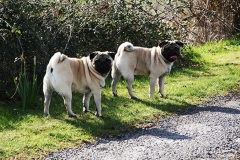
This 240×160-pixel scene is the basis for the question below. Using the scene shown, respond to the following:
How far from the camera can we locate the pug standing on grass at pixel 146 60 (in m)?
10.4

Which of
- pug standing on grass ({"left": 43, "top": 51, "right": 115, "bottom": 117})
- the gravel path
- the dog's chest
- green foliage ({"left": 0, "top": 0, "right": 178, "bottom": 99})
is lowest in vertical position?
the gravel path

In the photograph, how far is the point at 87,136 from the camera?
8.01m

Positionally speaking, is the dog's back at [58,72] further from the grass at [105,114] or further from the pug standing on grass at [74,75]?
the grass at [105,114]

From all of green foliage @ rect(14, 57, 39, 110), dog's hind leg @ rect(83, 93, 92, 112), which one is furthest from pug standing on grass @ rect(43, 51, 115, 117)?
green foliage @ rect(14, 57, 39, 110)

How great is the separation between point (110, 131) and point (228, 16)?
A: 11.8m

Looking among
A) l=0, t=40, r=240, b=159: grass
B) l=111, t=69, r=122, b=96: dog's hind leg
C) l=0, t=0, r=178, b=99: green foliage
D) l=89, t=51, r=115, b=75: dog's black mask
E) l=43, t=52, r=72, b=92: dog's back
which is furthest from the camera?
l=111, t=69, r=122, b=96: dog's hind leg

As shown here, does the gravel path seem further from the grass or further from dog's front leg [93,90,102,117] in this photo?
dog's front leg [93,90,102,117]

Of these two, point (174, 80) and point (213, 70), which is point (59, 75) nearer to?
point (174, 80)

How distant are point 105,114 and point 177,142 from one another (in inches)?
85.5

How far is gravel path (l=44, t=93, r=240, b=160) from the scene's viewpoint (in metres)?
7.05

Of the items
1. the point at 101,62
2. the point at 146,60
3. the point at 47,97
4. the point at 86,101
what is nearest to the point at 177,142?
the point at 101,62

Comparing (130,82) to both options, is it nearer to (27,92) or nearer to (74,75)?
(74,75)

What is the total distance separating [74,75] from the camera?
8.88m

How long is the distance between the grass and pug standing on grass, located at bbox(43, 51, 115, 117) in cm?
44
